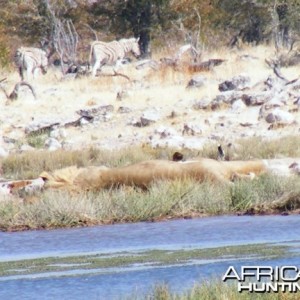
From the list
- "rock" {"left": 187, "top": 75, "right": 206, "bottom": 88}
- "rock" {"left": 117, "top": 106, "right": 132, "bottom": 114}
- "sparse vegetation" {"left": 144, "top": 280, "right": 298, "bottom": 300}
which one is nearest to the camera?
"sparse vegetation" {"left": 144, "top": 280, "right": 298, "bottom": 300}

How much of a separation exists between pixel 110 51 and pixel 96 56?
60cm

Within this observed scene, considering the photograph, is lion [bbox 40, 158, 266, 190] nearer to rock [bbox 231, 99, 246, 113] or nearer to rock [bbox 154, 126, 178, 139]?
rock [bbox 154, 126, 178, 139]

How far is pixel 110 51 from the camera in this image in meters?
33.7

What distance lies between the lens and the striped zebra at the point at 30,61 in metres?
33.4

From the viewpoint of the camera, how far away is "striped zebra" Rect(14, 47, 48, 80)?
33406 mm

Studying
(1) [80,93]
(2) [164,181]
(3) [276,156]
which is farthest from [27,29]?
(2) [164,181]

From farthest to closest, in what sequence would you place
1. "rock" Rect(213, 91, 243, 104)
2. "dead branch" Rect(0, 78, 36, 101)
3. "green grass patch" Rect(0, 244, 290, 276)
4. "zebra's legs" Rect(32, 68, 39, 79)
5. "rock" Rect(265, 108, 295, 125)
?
"zebra's legs" Rect(32, 68, 39, 79) < "dead branch" Rect(0, 78, 36, 101) < "rock" Rect(213, 91, 243, 104) < "rock" Rect(265, 108, 295, 125) < "green grass patch" Rect(0, 244, 290, 276)

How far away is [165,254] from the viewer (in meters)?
12.2

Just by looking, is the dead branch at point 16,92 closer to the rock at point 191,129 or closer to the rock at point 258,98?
the rock at point 258,98

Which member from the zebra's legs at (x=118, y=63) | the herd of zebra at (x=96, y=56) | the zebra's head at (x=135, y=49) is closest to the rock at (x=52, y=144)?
the herd of zebra at (x=96, y=56)

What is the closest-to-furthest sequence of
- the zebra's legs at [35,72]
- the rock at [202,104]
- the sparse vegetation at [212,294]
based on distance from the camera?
the sparse vegetation at [212,294]
the rock at [202,104]
the zebra's legs at [35,72]

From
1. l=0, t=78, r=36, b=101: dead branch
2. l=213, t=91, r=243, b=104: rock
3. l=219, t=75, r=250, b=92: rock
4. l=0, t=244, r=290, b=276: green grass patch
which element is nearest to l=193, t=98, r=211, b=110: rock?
l=213, t=91, r=243, b=104: rock

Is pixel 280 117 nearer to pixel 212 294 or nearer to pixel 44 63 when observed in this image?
pixel 44 63

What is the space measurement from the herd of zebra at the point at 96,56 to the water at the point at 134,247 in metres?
18.7
